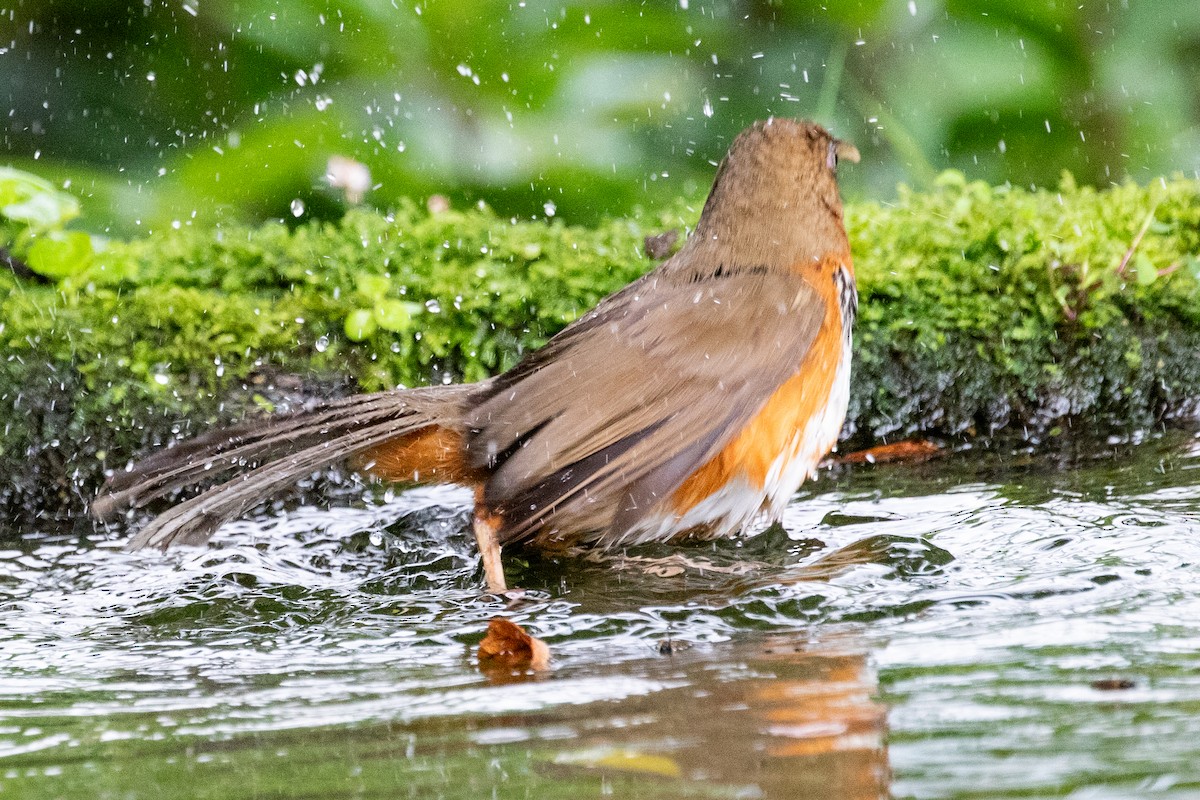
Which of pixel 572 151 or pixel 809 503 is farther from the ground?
pixel 572 151

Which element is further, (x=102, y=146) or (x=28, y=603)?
(x=102, y=146)

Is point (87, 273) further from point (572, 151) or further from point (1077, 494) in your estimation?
point (1077, 494)

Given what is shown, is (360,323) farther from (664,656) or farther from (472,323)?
(664,656)

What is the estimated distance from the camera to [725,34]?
6410 millimetres

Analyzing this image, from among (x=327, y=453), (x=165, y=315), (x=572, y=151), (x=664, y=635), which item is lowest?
(x=664, y=635)

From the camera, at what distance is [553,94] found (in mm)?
6059

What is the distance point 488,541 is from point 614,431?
0.41 m

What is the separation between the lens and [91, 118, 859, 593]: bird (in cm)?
341

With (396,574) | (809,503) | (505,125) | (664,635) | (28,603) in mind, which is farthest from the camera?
(505,125)

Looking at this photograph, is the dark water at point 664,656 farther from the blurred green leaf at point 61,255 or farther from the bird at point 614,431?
the blurred green leaf at point 61,255

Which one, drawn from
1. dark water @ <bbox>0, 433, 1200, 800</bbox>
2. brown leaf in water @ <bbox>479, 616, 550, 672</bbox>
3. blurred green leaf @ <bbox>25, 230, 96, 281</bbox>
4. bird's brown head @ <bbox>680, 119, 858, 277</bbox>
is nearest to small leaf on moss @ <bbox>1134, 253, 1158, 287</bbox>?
dark water @ <bbox>0, 433, 1200, 800</bbox>

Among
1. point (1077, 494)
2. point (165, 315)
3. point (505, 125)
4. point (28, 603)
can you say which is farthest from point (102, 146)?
point (1077, 494)

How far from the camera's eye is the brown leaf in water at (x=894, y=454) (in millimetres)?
4316

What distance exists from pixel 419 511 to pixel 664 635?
1490 mm
